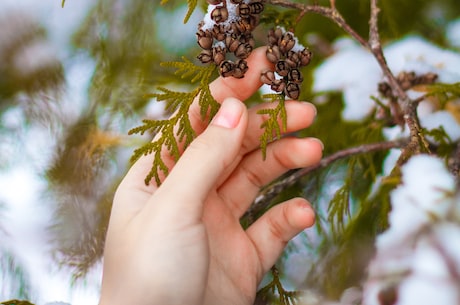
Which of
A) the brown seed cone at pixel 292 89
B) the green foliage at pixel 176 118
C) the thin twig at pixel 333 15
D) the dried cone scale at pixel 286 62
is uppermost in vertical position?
the thin twig at pixel 333 15

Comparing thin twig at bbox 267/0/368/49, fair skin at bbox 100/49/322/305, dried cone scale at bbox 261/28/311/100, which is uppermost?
thin twig at bbox 267/0/368/49

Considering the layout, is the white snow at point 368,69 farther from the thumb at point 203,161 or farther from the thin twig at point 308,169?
the thumb at point 203,161

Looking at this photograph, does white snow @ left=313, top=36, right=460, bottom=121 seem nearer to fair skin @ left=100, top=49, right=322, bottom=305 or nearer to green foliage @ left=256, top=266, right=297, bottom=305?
fair skin @ left=100, top=49, right=322, bottom=305

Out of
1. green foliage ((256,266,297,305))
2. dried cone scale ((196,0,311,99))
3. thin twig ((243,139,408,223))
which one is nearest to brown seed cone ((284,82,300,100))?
dried cone scale ((196,0,311,99))

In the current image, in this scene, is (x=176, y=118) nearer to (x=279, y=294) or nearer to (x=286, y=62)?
(x=286, y=62)

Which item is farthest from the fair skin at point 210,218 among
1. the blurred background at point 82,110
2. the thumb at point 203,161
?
the blurred background at point 82,110

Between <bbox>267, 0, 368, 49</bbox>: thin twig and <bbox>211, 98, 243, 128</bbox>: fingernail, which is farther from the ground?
<bbox>267, 0, 368, 49</bbox>: thin twig

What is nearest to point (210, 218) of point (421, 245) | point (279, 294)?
point (279, 294)

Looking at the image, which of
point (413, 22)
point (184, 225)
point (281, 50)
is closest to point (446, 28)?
point (413, 22)
